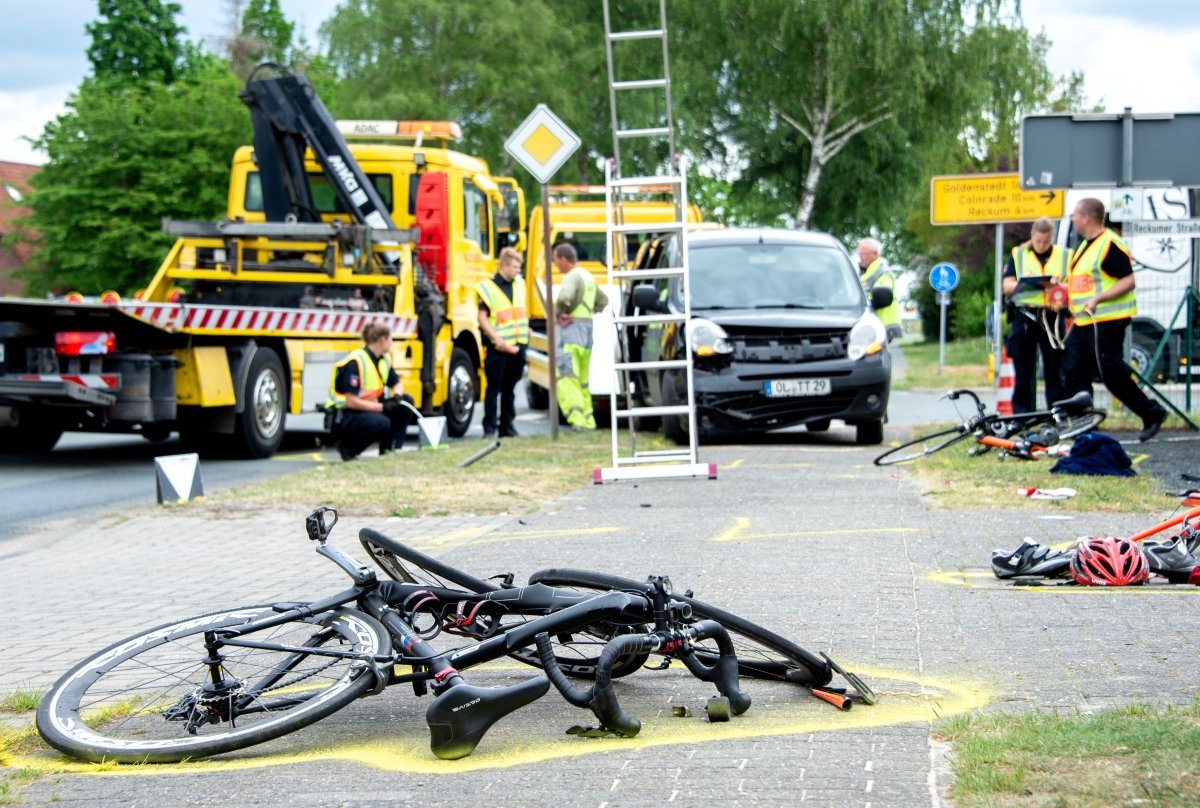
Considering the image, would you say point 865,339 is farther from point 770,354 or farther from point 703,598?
point 703,598

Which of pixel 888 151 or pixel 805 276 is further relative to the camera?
pixel 888 151

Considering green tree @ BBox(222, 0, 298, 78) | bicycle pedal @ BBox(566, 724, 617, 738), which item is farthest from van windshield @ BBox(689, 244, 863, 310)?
green tree @ BBox(222, 0, 298, 78)

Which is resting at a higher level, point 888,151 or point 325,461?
point 888,151

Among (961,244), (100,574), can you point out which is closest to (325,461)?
(100,574)

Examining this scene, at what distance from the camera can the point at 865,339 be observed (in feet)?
48.0

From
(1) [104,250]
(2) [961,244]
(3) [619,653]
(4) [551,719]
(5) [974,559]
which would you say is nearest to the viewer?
(3) [619,653]

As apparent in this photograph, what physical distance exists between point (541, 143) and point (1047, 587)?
8744mm

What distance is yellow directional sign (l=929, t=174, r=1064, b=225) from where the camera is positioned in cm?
2216

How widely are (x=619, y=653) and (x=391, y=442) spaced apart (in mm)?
10757

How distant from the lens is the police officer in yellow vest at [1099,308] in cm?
1324

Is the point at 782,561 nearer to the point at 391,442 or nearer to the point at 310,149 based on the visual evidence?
the point at 391,442

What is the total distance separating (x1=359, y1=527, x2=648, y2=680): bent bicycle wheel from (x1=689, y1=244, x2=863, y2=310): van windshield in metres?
9.69

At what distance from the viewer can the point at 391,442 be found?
1530cm

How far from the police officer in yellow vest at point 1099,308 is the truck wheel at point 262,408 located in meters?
7.42
